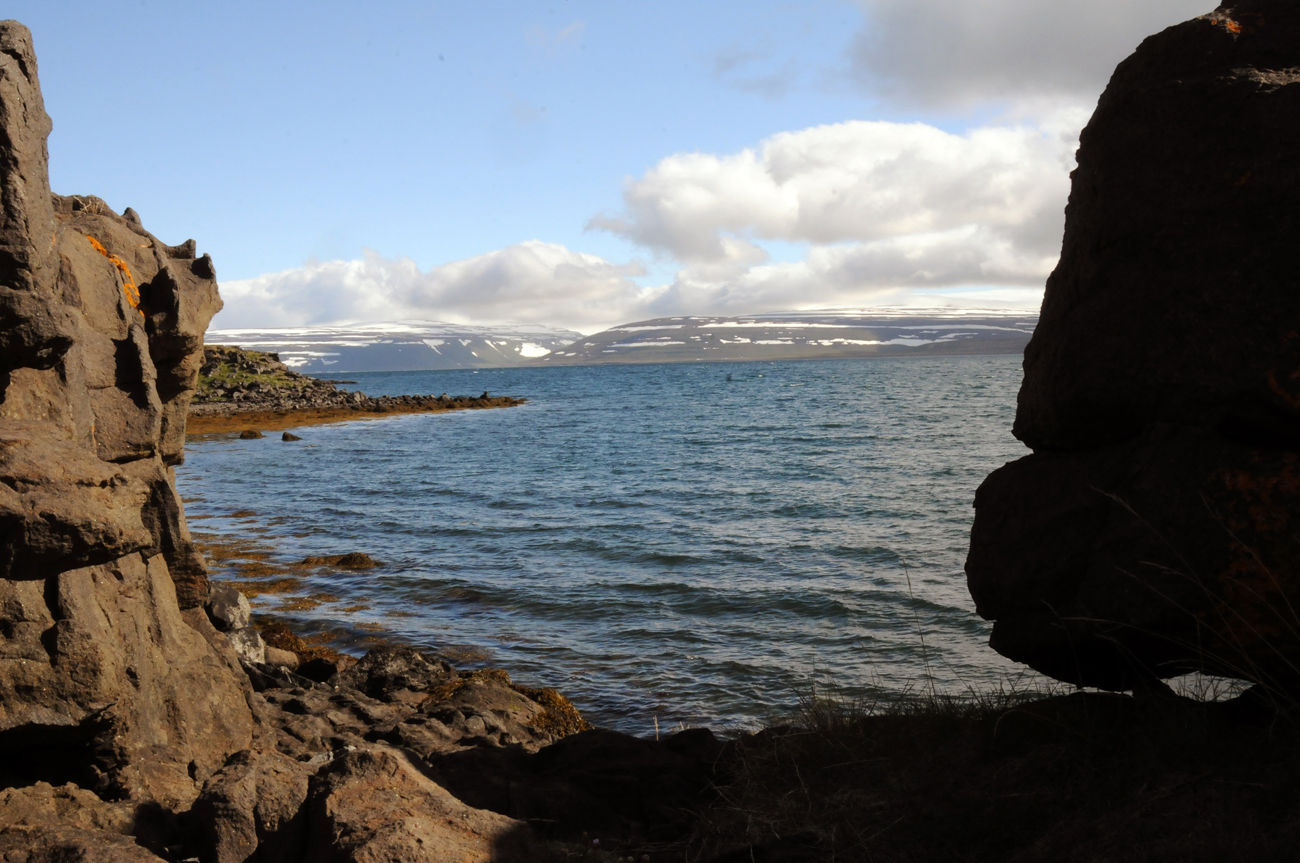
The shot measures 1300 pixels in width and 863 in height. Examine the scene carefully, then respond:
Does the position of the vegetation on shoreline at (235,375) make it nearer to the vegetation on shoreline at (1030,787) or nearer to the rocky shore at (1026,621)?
the rocky shore at (1026,621)

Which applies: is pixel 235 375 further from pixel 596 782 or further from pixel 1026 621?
pixel 1026 621

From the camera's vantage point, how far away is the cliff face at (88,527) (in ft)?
14.7

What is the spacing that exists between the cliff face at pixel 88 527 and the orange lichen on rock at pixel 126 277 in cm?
2

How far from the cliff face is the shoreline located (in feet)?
130

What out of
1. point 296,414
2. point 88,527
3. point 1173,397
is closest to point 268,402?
point 296,414

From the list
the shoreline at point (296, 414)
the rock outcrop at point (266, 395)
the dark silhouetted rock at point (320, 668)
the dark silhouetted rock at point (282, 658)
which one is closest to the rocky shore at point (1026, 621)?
the dark silhouetted rock at point (320, 668)

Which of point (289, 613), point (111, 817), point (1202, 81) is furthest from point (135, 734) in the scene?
point (289, 613)

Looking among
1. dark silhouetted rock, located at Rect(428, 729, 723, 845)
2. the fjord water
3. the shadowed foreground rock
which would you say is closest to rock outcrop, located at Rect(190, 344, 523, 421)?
the fjord water

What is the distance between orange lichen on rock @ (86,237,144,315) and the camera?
686cm

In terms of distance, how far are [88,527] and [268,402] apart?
198ft

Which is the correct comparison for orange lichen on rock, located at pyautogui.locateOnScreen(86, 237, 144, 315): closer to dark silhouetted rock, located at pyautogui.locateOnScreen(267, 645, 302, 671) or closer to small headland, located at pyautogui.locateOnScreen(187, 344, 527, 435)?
dark silhouetted rock, located at pyautogui.locateOnScreen(267, 645, 302, 671)

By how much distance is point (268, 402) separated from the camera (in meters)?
60.3

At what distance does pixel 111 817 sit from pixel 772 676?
23.9 feet

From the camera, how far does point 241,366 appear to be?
225 ft
